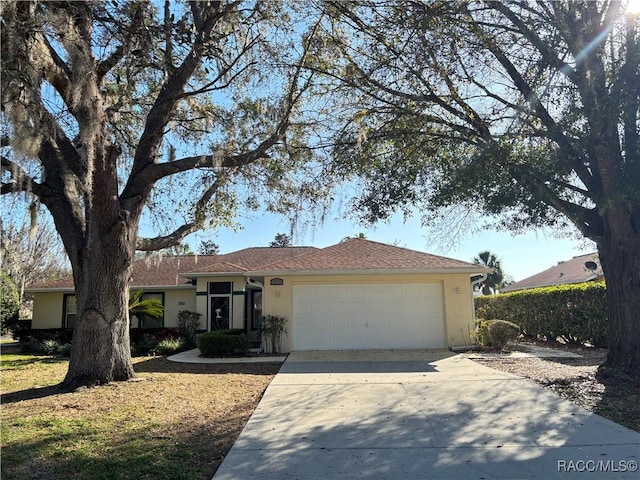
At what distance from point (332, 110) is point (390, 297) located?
6.40 meters

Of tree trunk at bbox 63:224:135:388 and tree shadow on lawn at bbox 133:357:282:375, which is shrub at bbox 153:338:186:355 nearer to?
tree shadow on lawn at bbox 133:357:282:375

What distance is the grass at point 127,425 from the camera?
4387mm

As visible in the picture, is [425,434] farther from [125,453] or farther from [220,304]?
[220,304]

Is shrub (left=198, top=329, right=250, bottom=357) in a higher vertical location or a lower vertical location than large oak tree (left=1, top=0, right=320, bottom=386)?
lower

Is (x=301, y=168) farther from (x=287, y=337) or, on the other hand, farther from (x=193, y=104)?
(x=287, y=337)

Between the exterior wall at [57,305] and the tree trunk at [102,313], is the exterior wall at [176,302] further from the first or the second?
the tree trunk at [102,313]

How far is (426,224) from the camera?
1041 cm

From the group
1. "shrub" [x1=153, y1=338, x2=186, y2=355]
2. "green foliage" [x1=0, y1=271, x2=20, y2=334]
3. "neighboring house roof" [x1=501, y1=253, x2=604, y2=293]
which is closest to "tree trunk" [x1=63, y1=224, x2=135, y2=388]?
"shrub" [x1=153, y1=338, x2=186, y2=355]

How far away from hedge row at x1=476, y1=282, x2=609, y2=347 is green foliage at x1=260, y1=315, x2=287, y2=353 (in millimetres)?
8961

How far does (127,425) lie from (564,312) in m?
13.8

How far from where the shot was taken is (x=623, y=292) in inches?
311

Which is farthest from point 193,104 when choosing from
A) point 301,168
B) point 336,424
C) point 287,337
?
point 336,424

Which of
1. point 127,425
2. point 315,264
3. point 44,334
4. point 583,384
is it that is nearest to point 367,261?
point 315,264

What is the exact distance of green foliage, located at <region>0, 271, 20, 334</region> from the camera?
18.8m
